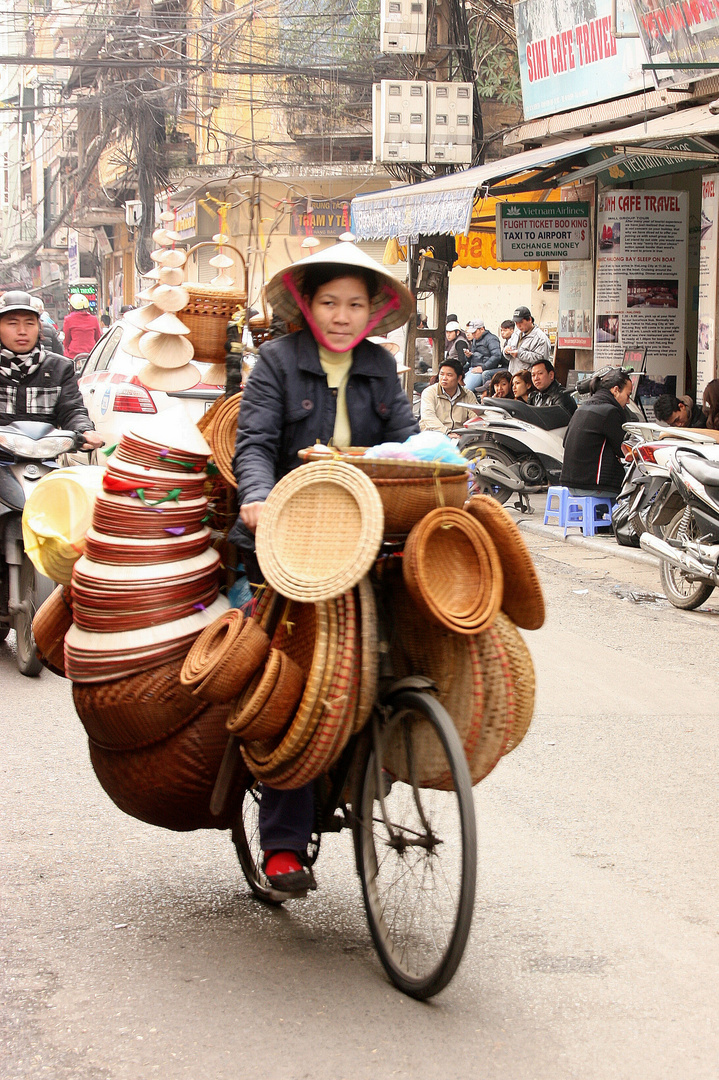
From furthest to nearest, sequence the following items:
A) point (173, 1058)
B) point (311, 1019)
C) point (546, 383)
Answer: point (546, 383) < point (311, 1019) < point (173, 1058)

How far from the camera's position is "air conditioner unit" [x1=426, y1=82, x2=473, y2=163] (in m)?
17.0

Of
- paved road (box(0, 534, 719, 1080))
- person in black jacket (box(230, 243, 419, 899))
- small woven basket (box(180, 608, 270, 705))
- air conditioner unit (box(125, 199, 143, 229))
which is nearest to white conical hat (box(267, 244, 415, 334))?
person in black jacket (box(230, 243, 419, 899))

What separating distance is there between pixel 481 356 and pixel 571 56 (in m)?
5.38

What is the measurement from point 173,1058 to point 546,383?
1197 centimetres

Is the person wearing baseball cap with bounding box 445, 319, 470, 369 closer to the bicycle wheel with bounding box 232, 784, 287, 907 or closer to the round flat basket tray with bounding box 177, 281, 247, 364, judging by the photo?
the round flat basket tray with bounding box 177, 281, 247, 364

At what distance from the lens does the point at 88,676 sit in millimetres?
3379

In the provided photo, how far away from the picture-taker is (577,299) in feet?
52.9

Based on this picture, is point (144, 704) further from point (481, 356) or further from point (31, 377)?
point (481, 356)

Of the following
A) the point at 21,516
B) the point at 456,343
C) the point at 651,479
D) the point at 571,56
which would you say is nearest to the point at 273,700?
the point at 21,516

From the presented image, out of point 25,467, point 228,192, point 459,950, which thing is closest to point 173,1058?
point 459,950

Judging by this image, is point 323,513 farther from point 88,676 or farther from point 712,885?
point 712,885

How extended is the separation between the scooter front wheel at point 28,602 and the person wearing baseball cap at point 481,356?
12.6 meters

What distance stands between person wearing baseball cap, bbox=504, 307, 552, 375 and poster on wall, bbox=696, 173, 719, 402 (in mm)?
3215

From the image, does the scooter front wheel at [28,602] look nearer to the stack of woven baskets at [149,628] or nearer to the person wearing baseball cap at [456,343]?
the stack of woven baskets at [149,628]
